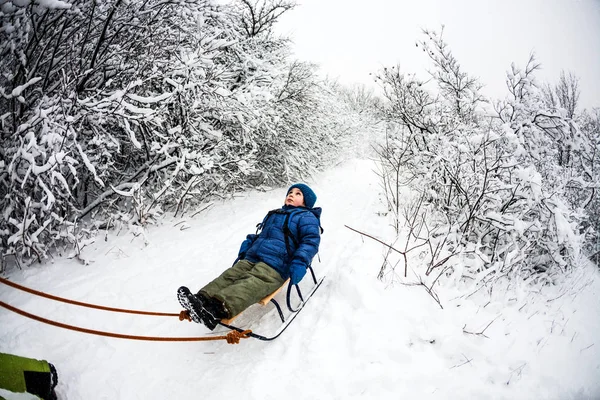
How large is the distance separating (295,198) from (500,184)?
2772 mm

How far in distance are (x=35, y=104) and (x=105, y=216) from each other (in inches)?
74.9

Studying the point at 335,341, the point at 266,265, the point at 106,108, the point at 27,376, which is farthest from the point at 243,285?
the point at 106,108

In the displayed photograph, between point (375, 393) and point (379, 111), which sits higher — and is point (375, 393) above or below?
below

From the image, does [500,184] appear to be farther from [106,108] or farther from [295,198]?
[106,108]

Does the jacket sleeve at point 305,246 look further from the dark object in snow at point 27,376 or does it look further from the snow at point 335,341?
the dark object in snow at point 27,376

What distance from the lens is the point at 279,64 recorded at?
7.77 meters

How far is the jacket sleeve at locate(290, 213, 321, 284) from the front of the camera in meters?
2.58

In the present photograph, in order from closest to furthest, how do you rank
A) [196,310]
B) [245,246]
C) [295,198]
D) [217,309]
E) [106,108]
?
[196,310], [217,309], [245,246], [106,108], [295,198]

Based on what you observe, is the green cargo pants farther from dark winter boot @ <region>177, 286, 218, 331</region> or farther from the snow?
the snow

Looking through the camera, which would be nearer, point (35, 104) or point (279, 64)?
point (35, 104)

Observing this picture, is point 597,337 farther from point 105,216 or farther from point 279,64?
point 279,64

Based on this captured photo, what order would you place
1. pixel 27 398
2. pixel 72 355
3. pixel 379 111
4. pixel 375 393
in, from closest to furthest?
pixel 27 398 < pixel 375 393 < pixel 72 355 < pixel 379 111

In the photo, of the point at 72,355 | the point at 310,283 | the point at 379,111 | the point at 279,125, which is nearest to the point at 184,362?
the point at 72,355

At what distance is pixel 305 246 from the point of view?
2.80 meters
